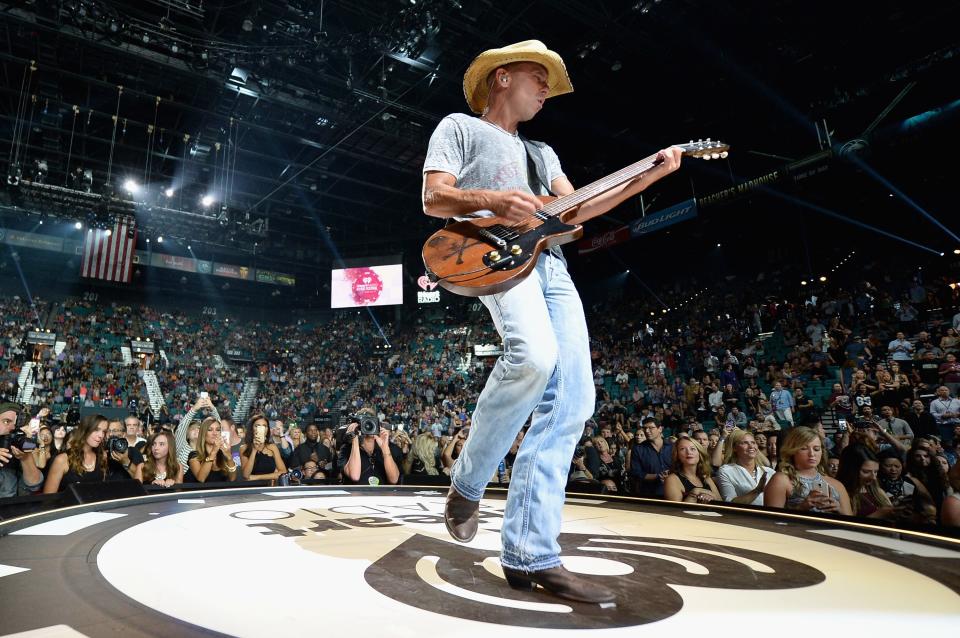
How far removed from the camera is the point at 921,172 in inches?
443

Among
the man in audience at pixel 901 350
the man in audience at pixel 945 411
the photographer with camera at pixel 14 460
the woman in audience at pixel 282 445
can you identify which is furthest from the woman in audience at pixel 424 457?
the man in audience at pixel 901 350

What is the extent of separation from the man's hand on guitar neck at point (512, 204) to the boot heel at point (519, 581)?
88 cm

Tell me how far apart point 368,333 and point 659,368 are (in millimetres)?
13603

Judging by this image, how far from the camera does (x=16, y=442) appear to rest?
3418 millimetres

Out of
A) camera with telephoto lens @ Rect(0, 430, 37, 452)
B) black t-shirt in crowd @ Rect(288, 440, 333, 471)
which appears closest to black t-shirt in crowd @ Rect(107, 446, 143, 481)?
camera with telephoto lens @ Rect(0, 430, 37, 452)

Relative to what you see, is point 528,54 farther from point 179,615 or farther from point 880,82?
point 880,82

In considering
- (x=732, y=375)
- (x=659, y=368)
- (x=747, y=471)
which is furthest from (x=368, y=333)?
(x=747, y=471)

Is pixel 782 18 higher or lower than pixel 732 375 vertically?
higher

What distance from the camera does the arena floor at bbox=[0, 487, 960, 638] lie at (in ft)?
3.12

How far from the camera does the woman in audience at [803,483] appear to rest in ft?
Answer: 9.08

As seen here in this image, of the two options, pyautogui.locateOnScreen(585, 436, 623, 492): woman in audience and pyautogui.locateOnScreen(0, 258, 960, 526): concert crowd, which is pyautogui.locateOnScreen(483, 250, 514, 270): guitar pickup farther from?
pyautogui.locateOnScreen(585, 436, 623, 492): woman in audience

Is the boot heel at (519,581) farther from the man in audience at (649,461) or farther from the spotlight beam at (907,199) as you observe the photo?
the spotlight beam at (907,199)

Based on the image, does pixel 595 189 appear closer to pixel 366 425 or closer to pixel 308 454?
pixel 366 425

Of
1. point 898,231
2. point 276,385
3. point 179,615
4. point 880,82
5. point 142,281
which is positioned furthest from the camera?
point 142,281
